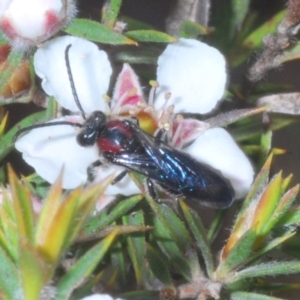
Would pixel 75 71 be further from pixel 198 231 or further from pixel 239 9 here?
pixel 239 9

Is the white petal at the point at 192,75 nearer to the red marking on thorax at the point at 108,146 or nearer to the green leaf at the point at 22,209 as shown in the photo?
the red marking on thorax at the point at 108,146

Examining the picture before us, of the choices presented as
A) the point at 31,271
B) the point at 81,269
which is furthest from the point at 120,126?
the point at 31,271

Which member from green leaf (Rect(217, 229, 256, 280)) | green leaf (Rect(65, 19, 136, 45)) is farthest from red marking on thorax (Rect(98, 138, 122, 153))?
green leaf (Rect(217, 229, 256, 280))

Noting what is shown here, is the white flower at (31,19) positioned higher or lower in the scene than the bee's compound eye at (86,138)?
higher

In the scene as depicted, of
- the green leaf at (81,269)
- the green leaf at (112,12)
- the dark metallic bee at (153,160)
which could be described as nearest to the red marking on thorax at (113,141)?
the dark metallic bee at (153,160)

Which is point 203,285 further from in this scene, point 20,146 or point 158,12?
Result: point 158,12

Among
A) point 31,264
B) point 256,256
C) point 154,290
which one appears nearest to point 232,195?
point 256,256

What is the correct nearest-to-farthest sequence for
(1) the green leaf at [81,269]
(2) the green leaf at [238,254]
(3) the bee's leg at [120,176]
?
(1) the green leaf at [81,269] < (2) the green leaf at [238,254] < (3) the bee's leg at [120,176]
